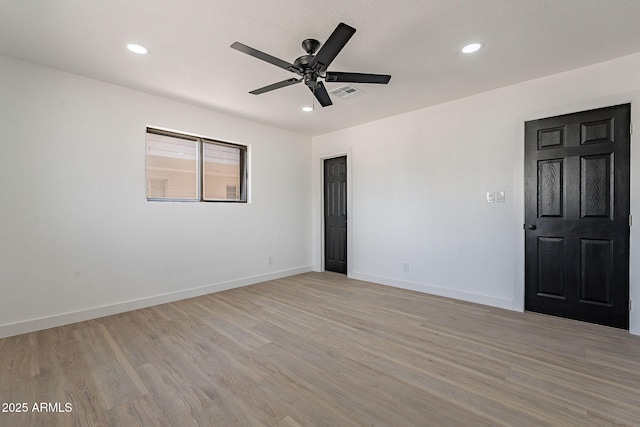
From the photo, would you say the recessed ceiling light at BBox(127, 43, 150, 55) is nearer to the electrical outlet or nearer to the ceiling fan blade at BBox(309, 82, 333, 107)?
the ceiling fan blade at BBox(309, 82, 333, 107)

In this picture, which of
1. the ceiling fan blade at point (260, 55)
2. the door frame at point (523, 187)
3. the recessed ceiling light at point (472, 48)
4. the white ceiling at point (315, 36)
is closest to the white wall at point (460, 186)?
the door frame at point (523, 187)

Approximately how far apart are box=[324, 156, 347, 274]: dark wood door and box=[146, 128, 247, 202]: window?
5.55 feet

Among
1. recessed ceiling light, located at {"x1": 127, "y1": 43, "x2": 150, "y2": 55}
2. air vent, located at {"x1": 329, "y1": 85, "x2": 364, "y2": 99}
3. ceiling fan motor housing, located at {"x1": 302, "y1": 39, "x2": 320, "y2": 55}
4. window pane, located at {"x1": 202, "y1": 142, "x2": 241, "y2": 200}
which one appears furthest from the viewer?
window pane, located at {"x1": 202, "y1": 142, "x2": 241, "y2": 200}

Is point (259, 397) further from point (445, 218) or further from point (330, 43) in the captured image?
point (445, 218)

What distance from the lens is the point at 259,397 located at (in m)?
1.85

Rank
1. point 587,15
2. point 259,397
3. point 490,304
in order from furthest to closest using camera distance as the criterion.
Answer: point 490,304
point 587,15
point 259,397

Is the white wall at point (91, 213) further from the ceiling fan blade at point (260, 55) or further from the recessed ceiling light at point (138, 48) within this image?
the ceiling fan blade at point (260, 55)

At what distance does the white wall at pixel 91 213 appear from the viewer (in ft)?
9.12

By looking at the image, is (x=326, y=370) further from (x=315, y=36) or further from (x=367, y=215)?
(x=367, y=215)

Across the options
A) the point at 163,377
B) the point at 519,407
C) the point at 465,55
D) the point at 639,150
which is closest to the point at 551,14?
the point at 465,55

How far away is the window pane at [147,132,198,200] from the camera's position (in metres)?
3.73

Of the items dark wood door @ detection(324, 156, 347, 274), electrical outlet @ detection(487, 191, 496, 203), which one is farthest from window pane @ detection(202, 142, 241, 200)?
electrical outlet @ detection(487, 191, 496, 203)

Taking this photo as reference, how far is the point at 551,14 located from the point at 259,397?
341 cm

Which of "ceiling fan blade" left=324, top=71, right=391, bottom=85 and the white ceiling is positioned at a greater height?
the white ceiling
